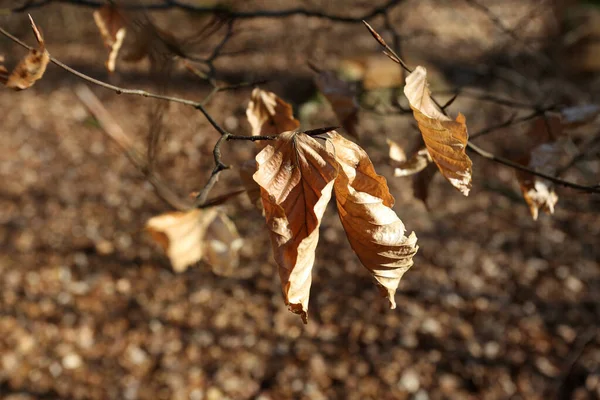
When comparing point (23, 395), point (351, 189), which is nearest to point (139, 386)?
point (23, 395)

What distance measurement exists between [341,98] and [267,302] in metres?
1.73

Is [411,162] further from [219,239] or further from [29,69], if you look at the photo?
[29,69]

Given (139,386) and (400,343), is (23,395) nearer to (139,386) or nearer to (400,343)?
(139,386)

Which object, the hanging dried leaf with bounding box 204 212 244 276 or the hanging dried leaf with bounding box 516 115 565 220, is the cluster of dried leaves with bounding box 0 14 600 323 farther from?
the hanging dried leaf with bounding box 204 212 244 276

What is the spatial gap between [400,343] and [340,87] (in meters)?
1.65

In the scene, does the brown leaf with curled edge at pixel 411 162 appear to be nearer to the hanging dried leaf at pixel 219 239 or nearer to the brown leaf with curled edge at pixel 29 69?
the hanging dried leaf at pixel 219 239

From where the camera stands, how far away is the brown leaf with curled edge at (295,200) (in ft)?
1.94

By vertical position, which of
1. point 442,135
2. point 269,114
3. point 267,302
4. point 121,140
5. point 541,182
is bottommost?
point 267,302

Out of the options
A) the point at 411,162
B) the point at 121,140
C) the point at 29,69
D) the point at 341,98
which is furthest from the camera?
the point at 121,140

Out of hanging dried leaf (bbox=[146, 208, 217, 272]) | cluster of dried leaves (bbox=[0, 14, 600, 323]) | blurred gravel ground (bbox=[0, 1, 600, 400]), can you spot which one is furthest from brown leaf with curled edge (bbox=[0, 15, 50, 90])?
blurred gravel ground (bbox=[0, 1, 600, 400])

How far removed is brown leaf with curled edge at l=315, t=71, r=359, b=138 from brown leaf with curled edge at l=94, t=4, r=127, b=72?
45 centimetres

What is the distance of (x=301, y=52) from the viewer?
5.03 metres

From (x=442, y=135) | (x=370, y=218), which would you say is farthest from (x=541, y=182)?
(x=370, y=218)

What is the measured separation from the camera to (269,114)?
39.3 inches
